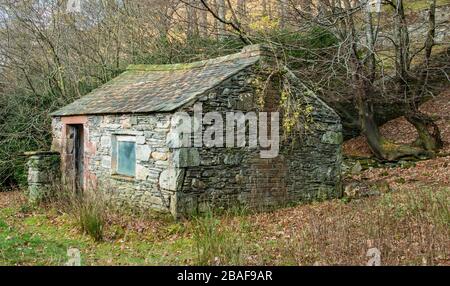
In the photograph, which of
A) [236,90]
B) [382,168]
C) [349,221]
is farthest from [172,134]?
[382,168]

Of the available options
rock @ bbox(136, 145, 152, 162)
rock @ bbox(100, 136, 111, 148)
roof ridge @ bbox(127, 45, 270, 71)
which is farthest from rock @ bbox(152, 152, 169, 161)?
roof ridge @ bbox(127, 45, 270, 71)

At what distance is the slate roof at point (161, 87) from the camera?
9992 mm

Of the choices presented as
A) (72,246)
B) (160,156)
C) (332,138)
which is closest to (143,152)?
(160,156)

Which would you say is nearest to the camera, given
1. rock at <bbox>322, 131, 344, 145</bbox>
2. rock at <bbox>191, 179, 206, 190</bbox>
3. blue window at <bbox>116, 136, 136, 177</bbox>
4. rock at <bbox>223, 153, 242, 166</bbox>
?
rock at <bbox>191, 179, 206, 190</bbox>

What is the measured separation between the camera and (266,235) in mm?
8227

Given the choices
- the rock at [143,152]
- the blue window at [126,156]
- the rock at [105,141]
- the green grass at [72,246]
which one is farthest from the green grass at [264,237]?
the rock at [105,141]

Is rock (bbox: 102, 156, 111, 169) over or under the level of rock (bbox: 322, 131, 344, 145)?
under

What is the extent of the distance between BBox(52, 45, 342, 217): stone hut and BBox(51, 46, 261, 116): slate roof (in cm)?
4

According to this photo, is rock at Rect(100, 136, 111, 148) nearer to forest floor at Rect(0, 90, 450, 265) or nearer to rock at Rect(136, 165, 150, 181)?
rock at Rect(136, 165, 150, 181)

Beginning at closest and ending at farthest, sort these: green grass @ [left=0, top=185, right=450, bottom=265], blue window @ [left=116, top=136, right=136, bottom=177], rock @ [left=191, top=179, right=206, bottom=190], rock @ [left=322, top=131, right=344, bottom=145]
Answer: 1. green grass @ [left=0, top=185, right=450, bottom=265]
2. rock @ [left=191, top=179, right=206, bottom=190]
3. blue window @ [left=116, top=136, right=136, bottom=177]
4. rock @ [left=322, top=131, right=344, bottom=145]

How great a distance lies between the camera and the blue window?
1055 centimetres

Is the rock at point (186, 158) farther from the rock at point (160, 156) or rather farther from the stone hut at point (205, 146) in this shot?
the rock at point (160, 156)

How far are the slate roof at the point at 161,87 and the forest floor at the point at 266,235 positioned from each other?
8.20 ft

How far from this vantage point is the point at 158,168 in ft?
32.0
